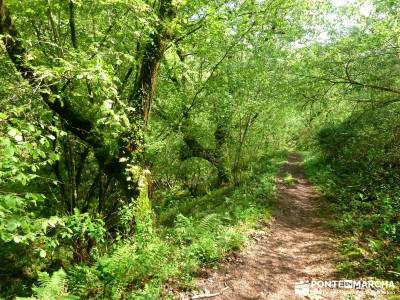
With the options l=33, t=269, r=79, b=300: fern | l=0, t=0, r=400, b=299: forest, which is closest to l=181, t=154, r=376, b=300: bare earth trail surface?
l=0, t=0, r=400, b=299: forest

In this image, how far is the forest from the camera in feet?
17.1

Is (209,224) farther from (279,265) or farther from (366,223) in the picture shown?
(366,223)

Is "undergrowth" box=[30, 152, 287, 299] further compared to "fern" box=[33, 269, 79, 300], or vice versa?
"undergrowth" box=[30, 152, 287, 299]

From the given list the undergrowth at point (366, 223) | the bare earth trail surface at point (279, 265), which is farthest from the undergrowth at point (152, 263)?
the undergrowth at point (366, 223)

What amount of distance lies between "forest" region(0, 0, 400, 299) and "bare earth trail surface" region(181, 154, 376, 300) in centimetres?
32

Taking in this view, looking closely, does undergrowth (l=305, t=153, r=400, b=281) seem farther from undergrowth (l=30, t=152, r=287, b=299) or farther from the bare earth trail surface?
undergrowth (l=30, t=152, r=287, b=299)

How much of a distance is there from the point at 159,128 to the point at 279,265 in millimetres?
6954

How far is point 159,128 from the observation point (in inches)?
488

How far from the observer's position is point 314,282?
650cm

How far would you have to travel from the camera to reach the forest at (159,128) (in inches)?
206

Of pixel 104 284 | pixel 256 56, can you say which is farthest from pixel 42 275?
pixel 256 56

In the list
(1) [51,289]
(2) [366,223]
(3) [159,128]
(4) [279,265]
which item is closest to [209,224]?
Result: (4) [279,265]

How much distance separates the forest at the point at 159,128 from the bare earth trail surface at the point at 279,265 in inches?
12.4

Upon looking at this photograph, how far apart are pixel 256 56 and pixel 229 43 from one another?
7.74 ft
